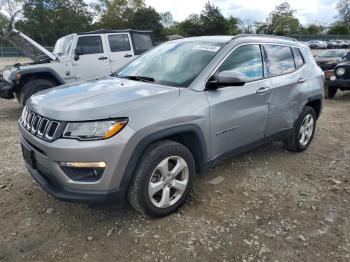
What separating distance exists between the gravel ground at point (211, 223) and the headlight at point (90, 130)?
961 mm

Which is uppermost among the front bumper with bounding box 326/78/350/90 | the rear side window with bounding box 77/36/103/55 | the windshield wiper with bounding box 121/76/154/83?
the rear side window with bounding box 77/36/103/55

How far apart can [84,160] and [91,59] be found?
6294 mm

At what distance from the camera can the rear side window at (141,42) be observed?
31.0 ft

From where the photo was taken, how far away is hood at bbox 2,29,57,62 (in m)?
8.14

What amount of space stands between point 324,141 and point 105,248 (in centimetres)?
436

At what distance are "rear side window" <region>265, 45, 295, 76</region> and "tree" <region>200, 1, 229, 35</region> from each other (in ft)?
163

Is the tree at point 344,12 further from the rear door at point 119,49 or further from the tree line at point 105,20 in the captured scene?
the rear door at point 119,49

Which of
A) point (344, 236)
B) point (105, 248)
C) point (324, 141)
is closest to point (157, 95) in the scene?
point (105, 248)

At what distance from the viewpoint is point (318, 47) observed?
159 ft

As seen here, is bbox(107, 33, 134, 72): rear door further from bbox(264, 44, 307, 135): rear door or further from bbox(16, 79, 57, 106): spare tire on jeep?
bbox(264, 44, 307, 135): rear door

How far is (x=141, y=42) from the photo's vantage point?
9.64 m

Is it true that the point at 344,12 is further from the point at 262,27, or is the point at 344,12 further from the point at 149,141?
the point at 149,141

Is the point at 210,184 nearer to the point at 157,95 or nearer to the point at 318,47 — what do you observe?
the point at 157,95

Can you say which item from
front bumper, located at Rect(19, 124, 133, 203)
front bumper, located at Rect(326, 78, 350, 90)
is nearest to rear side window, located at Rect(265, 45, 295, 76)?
front bumper, located at Rect(19, 124, 133, 203)
